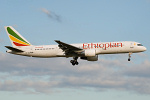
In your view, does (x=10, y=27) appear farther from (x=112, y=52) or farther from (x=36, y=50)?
(x=112, y=52)

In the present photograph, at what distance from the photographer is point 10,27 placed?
61.9 metres

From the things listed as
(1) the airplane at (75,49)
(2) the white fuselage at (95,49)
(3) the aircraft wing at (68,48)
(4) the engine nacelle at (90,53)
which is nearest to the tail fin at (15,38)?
(1) the airplane at (75,49)

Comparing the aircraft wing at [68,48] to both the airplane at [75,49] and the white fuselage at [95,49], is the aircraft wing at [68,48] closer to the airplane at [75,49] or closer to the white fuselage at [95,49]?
the airplane at [75,49]

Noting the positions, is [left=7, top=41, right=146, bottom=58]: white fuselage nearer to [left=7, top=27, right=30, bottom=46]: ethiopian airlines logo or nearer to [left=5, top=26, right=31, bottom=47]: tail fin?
[left=7, top=27, right=30, bottom=46]: ethiopian airlines logo

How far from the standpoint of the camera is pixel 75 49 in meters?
54.5

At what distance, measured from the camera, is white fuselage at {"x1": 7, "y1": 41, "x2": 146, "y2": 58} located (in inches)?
2144

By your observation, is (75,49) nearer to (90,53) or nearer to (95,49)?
(90,53)

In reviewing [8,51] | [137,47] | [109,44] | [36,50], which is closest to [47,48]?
[36,50]

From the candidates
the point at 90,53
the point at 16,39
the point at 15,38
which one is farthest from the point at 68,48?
the point at 15,38

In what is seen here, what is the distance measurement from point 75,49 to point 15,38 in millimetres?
13313

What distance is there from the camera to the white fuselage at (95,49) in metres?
54.5

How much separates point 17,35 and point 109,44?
18.6 m

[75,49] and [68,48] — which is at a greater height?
[68,48]

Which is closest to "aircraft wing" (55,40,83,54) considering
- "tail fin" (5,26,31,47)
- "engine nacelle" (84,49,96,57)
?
"engine nacelle" (84,49,96,57)
